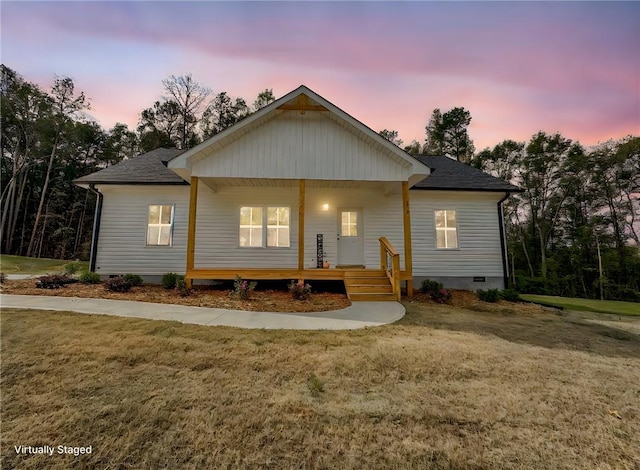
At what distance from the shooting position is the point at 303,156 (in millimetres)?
8570

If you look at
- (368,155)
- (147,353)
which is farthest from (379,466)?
(368,155)

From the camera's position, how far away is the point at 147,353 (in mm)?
3432

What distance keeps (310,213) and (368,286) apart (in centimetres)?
366

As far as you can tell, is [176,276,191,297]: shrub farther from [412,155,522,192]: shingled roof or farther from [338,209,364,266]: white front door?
[412,155,522,192]: shingled roof

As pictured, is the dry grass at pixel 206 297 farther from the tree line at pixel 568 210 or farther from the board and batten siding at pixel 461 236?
the tree line at pixel 568 210

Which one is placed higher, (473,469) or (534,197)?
(534,197)

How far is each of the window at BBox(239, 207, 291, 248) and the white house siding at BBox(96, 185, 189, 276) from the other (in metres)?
2.15

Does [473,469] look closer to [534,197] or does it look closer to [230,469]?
[230,469]

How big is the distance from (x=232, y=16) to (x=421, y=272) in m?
11.0

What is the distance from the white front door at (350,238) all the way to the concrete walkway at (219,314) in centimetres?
348

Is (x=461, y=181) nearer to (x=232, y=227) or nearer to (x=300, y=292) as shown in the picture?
(x=300, y=292)

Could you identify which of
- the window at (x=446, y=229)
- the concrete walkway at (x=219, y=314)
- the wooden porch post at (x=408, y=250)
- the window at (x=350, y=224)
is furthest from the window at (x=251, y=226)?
the window at (x=446, y=229)

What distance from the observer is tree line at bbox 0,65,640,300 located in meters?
18.0

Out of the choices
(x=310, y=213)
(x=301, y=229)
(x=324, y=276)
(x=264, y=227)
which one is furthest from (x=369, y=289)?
(x=264, y=227)
